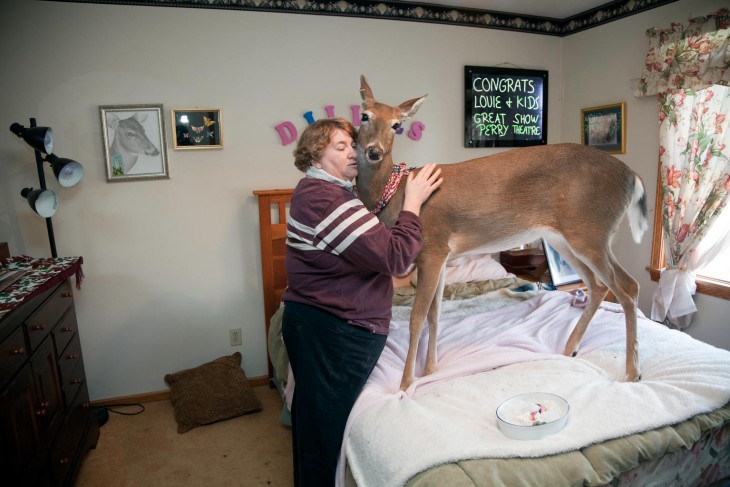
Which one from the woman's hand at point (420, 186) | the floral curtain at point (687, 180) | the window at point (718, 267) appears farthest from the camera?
the window at point (718, 267)

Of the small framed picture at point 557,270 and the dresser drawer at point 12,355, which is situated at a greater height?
the dresser drawer at point 12,355

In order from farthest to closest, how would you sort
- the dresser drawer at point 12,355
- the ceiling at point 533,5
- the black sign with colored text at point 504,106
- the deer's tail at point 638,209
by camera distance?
1. the black sign with colored text at point 504,106
2. the ceiling at point 533,5
3. the deer's tail at point 638,209
4. the dresser drawer at point 12,355

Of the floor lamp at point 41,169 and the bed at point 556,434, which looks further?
the floor lamp at point 41,169

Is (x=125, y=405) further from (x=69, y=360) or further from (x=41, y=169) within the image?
(x=41, y=169)

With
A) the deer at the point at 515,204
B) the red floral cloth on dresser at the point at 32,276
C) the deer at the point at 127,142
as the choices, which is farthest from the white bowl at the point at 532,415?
the deer at the point at 127,142

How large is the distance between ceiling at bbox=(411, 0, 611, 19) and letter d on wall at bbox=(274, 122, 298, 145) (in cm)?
137

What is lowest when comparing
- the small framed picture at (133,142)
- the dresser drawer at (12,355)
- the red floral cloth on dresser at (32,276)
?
the dresser drawer at (12,355)

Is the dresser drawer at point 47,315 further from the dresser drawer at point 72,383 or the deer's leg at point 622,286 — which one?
the deer's leg at point 622,286

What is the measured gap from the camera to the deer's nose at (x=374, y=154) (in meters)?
1.79

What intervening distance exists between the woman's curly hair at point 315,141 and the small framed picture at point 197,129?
5.90 ft

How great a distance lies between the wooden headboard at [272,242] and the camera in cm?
344

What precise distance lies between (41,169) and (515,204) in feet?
8.64

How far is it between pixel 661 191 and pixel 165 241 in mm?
3479

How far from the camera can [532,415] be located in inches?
62.6
